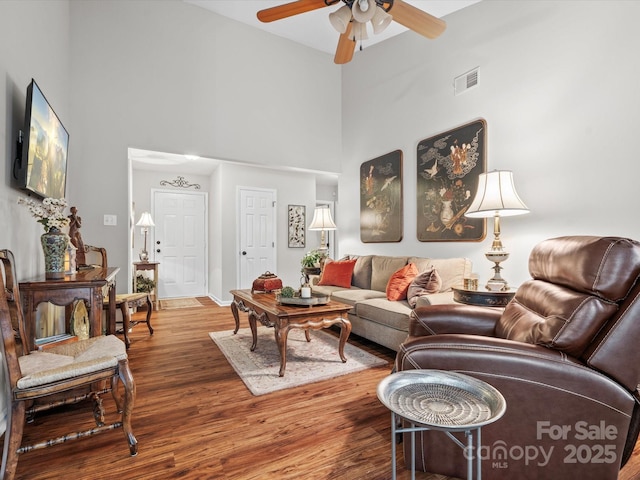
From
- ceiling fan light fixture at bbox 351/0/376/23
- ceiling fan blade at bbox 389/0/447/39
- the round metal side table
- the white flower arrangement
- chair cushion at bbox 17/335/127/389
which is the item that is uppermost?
ceiling fan blade at bbox 389/0/447/39

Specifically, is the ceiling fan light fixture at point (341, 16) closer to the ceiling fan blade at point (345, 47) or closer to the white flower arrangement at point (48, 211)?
the ceiling fan blade at point (345, 47)

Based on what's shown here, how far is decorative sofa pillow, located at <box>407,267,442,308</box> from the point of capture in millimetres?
2953

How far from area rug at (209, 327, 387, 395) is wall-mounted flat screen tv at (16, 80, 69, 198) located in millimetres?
1934

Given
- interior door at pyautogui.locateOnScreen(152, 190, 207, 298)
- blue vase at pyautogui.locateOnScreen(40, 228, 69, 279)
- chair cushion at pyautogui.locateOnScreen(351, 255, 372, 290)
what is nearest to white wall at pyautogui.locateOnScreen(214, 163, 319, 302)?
interior door at pyautogui.locateOnScreen(152, 190, 207, 298)

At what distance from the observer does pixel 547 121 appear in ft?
9.11

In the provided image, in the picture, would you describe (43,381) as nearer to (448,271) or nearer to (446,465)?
(446,465)

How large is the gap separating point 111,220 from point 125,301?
49.7 inches

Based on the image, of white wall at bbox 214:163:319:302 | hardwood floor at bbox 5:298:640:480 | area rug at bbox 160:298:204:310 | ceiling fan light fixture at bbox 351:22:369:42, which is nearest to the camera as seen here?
hardwood floor at bbox 5:298:640:480

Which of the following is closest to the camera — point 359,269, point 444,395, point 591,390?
point 444,395

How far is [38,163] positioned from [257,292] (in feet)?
6.56

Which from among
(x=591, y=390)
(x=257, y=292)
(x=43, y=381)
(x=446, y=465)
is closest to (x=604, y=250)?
(x=591, y=390)

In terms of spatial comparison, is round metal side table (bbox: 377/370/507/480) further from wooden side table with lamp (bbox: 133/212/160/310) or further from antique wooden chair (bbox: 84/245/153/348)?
wooden side table with lamp (bbox: 133/212/160/310)

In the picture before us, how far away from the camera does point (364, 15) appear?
2195 millimetres

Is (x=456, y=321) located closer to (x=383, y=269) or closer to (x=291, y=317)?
(x=291, y=317)
